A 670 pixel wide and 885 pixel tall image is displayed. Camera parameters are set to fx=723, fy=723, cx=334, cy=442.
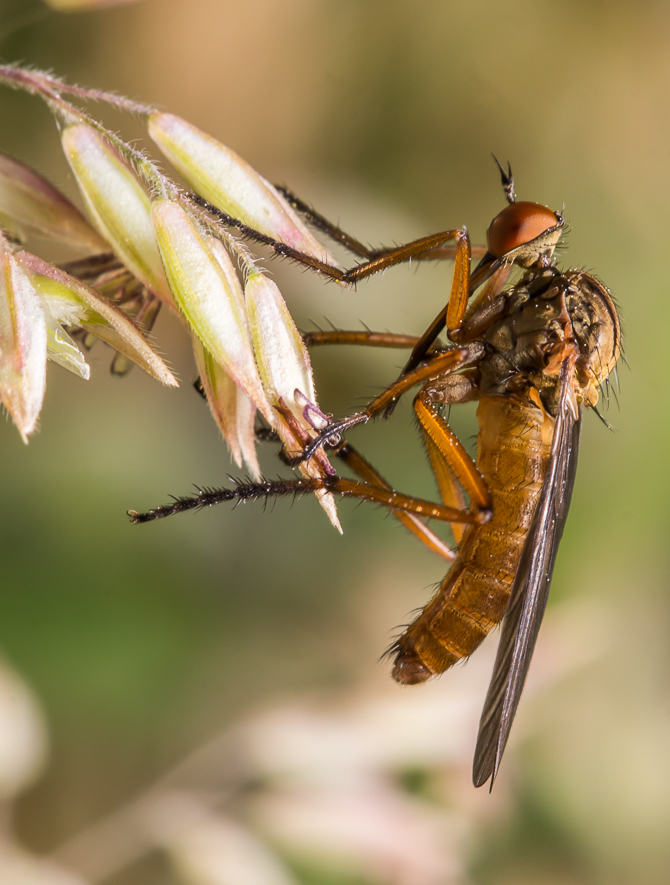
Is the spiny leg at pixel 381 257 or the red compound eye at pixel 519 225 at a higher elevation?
the red compound eye at pixel 519 225

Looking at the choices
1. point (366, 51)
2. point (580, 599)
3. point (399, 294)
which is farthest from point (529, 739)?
point (366, 51)

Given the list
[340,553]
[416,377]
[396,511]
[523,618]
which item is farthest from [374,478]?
[340,553]

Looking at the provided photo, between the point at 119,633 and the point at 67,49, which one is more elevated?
the point at 67,49

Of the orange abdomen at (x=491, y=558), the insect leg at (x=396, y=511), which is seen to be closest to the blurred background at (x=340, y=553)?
the insect leg at (x=396, y=511)

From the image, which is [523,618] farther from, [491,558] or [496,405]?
[496,405]

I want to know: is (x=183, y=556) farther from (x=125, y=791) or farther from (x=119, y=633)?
(x=125, y=791)

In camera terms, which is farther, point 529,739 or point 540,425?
point 529,739

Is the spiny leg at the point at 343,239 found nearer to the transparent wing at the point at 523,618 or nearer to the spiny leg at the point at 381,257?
the spiny leg at the point at 381,257
